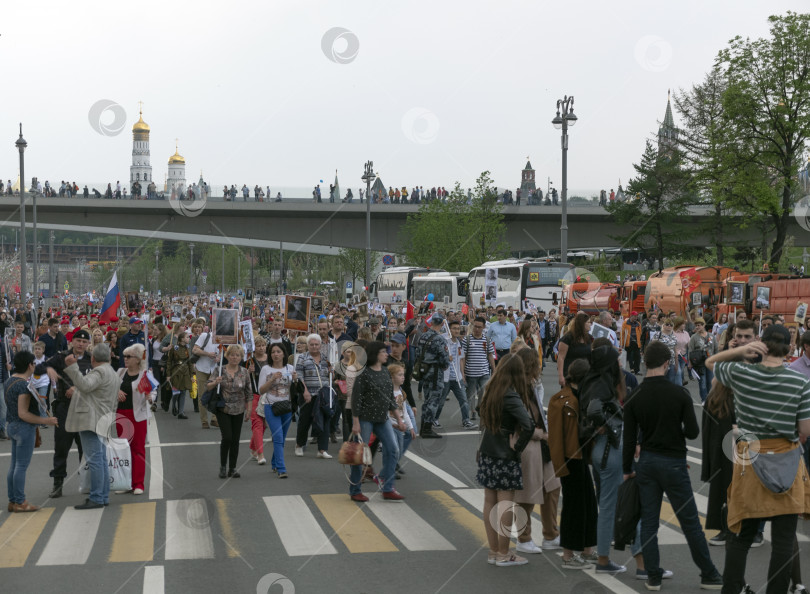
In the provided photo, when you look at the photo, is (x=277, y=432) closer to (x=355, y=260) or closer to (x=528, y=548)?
(x=528, y=548)

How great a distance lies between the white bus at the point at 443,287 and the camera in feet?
174

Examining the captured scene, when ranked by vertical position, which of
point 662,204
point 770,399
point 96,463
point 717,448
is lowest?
point 96,463

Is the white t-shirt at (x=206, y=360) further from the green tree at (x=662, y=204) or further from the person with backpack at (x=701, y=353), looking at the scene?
the green tree at (x=662, y=204)

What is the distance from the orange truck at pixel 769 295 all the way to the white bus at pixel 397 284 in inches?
1102

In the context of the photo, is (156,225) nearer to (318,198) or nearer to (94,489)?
(318,198)

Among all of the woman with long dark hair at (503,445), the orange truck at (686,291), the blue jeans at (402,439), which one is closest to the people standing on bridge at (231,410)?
the blue jeans at (402,439)

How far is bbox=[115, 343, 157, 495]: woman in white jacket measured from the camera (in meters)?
10.7

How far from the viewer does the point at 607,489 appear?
24.6 feet

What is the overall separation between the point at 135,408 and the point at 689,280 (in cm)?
3027

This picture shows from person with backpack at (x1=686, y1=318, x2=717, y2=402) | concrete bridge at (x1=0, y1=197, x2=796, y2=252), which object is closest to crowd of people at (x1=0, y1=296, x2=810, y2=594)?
person with backpack at (x1=686, y1=318, x2=717, y2=402)

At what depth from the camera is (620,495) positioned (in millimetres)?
7180

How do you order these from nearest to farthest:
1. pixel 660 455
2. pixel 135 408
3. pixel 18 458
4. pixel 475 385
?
1. pixel 660 455
2. pixel 18 458
3. pixel 135 408
4. pixel 475 385

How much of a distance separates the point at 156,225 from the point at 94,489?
48.6 meters

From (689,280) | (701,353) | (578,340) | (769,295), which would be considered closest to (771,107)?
(689,280)
